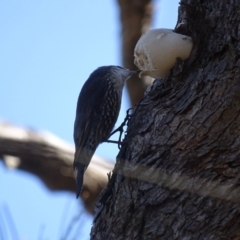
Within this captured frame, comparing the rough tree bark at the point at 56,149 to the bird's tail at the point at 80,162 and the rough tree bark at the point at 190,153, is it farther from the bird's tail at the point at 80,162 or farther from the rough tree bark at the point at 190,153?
the rough tree bark at the point at 190,153

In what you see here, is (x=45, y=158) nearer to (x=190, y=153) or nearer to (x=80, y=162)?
(x=80, y=162)

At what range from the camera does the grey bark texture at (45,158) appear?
5.53 metres

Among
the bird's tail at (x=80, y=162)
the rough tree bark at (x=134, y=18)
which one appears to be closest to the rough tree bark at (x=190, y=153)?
the bird's tail at (x=80, y=162)

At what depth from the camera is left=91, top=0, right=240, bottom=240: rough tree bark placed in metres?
2.66

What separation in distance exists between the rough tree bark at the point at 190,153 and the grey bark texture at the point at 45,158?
2573 mm

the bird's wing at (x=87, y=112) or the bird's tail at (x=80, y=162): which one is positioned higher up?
the bird's wing at (x=87, y=112)

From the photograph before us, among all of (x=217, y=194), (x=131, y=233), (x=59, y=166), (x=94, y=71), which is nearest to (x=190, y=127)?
(x=217, y=194)

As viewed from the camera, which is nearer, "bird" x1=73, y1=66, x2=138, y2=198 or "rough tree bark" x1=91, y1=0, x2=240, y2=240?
"rough tree bark" x1=91, y1=0, x2=240, y2=240

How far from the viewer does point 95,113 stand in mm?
4551

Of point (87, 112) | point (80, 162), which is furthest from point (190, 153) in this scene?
point (87, 112)

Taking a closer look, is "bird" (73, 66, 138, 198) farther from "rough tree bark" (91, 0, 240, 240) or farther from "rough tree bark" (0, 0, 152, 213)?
"rough tree bark" (91, 0, 240, 240)

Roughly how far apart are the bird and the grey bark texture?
106cm

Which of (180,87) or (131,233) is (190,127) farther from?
(131,233)

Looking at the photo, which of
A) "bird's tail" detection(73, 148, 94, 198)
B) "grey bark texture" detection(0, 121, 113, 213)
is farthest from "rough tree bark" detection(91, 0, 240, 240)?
"grey bark texture" detection(0, 121, 113, 213)
